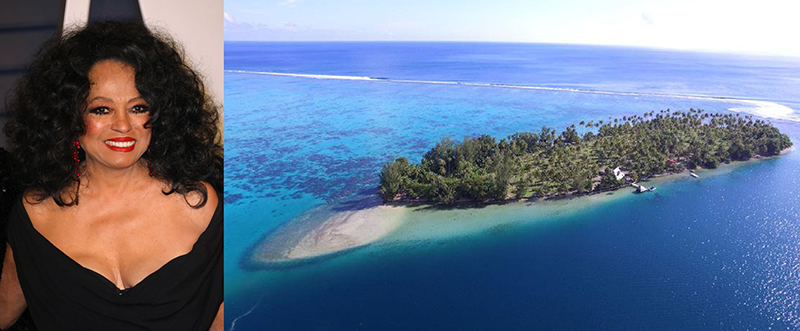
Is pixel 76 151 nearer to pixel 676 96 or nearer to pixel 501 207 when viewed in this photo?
pixel 501 207

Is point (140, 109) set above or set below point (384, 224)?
above

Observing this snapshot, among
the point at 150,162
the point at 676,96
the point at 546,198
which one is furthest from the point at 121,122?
the point at 676,96

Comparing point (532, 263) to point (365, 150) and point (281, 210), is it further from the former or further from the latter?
point (281, 210)

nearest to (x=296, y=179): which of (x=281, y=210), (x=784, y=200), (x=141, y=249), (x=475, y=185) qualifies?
(x=281, y=210)

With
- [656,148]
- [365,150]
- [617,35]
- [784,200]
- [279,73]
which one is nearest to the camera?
[784,200]

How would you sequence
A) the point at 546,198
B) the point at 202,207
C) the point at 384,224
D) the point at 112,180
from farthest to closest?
the point at 384,224 → the point at 546,198 → the point at 202,207 → the point at 112,180

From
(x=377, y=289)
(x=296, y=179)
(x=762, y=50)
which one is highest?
(x=762, y=50)

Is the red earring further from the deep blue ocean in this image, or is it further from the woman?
the deep blue ocean
